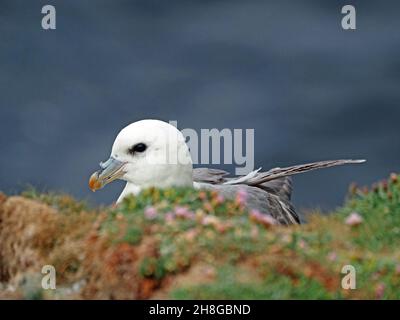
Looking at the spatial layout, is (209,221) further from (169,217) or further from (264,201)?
(264,201)

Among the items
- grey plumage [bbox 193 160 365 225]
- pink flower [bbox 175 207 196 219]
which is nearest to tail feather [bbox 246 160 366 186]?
grey plumage [bbox 193 160 365 225]

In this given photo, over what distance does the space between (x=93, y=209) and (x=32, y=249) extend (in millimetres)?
829

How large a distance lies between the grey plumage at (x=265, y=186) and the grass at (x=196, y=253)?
1780mm

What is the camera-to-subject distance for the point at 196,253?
29.5 feet

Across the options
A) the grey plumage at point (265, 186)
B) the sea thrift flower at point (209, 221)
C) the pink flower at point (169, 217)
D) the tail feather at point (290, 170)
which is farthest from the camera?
the tail feather at point (290, 170)

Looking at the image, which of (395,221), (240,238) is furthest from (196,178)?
(240,238)

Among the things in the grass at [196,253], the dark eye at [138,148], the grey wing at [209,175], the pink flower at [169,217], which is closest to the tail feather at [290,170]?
the grey wing at [209,175]

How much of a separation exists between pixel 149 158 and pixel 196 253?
2.15 m

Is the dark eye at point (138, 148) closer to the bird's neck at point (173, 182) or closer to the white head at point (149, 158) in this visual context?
the white head at point (149, 158)

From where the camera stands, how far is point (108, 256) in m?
9.22

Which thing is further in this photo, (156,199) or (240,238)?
(156,199)

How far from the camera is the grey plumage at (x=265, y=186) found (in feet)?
40.7
